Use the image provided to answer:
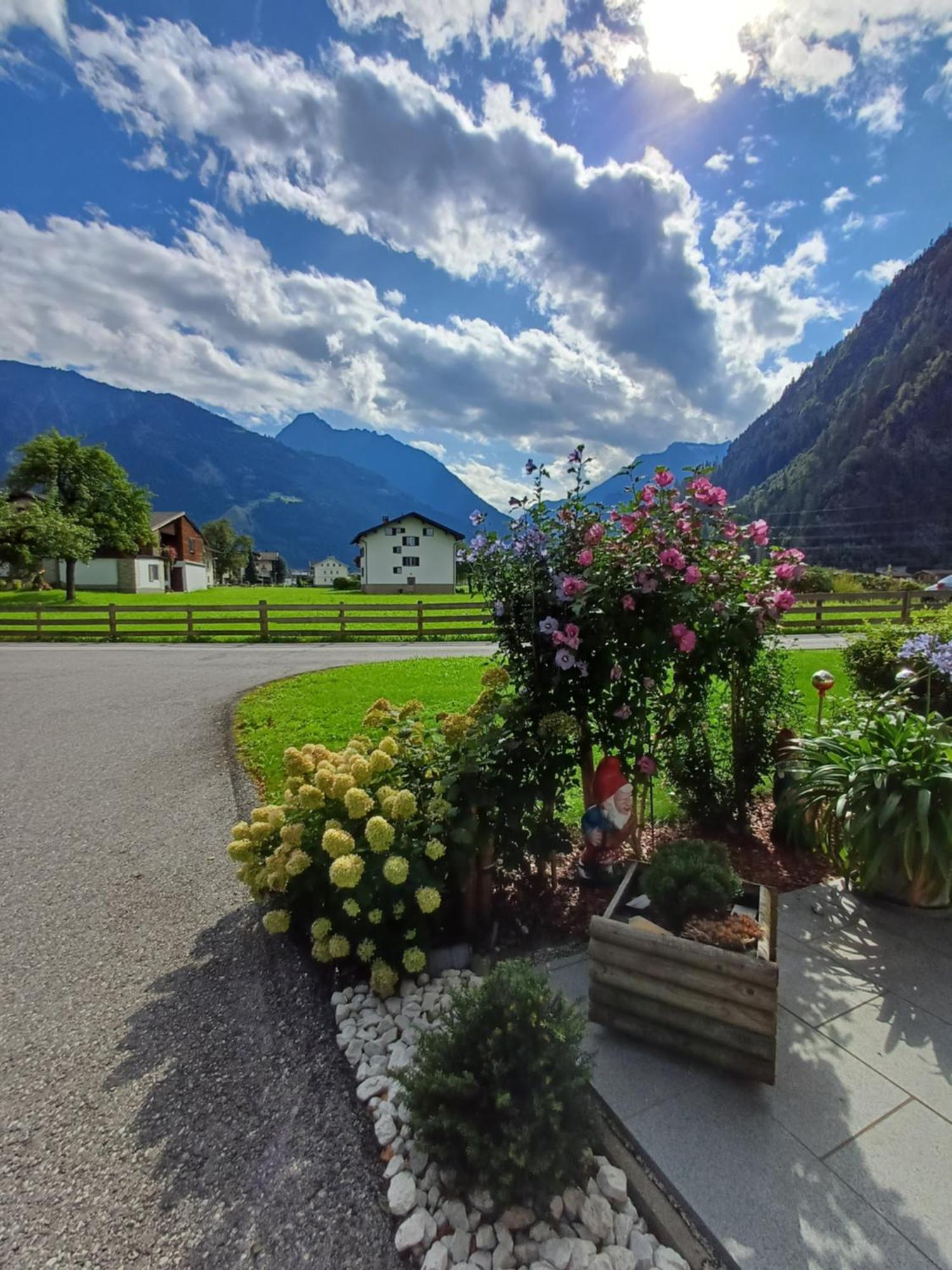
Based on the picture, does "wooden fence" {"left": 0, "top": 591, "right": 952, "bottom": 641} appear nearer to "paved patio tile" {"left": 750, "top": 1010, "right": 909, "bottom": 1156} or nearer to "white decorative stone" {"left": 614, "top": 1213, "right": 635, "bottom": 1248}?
"paved patio tile" {"left": 750, "top": 1010, "right": 909, "bottom": 1156}

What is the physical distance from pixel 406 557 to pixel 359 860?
4544cm

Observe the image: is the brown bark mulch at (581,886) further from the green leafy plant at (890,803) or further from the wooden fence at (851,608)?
the wooden fence at (851,608)

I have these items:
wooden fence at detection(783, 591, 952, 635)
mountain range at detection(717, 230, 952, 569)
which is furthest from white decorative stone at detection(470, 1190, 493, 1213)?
mountain range at detection(717, 230, 952, 569)

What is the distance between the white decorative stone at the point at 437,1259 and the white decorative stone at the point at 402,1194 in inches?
4.8

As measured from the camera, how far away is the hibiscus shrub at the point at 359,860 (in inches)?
88.0

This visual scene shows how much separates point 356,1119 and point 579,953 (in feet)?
3.54

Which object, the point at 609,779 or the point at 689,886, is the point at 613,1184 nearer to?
the point at 689,886

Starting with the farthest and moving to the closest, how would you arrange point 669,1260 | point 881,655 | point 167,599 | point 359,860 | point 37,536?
point 167,599 < point 37,536 < point 881,655 < point 359,860 < point 669,1260

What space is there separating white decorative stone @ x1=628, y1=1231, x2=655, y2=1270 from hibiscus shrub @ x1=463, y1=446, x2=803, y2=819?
64.3 inches

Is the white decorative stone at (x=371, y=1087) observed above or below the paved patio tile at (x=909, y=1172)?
below

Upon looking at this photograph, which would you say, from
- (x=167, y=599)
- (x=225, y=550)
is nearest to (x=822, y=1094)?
(x=167, y=599)

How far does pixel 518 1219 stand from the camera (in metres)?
1.39

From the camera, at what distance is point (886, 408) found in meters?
82.1

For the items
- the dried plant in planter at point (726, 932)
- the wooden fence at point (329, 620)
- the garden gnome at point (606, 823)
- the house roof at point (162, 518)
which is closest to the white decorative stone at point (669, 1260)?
the dried plant in planter at point (726, 932)
